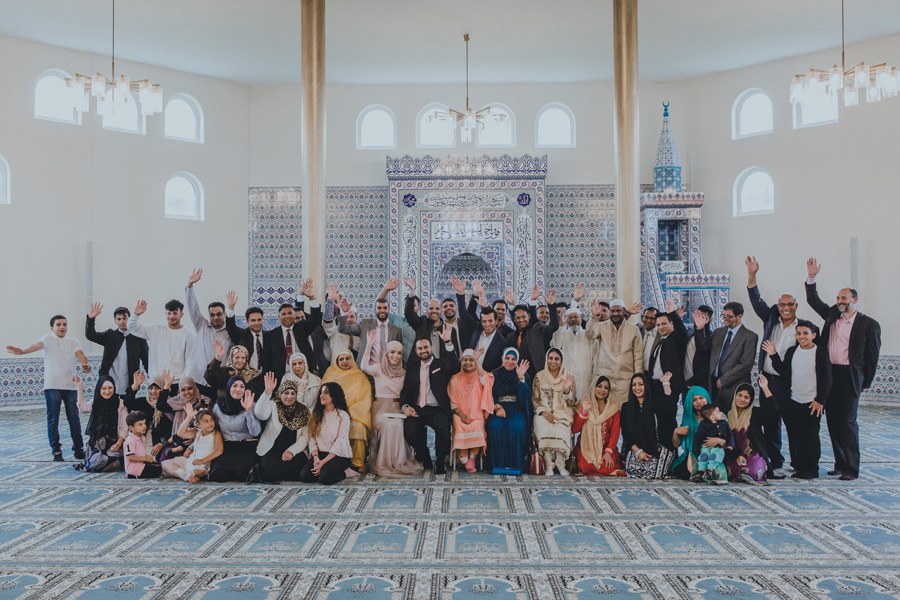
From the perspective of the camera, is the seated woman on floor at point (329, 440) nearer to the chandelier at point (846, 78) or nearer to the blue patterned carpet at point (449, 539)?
the blue patterned carpet at point (449, 539)

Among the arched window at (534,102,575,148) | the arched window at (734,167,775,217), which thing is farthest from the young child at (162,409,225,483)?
the arched window at (734,167,775,217)

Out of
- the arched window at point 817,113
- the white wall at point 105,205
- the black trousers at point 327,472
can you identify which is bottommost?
the black trousers at point 327,472

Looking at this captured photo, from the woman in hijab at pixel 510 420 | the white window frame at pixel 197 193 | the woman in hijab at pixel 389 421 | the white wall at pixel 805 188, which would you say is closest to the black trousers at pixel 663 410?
the woman in hijab at pixel 510 420

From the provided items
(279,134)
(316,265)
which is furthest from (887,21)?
(279,134)

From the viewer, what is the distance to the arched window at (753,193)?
28.6 ft

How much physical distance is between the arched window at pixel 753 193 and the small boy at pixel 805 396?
15.5 feet

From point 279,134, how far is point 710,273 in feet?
20.2

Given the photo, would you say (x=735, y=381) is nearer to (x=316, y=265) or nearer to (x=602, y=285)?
(x=316, y=265)

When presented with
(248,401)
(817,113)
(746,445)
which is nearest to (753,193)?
(817,113)

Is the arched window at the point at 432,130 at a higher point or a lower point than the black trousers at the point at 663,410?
higher

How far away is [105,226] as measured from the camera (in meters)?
8.14

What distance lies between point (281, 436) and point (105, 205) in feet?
17.2

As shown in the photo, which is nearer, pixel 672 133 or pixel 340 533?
pixel 340 533

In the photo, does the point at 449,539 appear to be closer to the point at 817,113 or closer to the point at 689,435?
the point at 689,435
